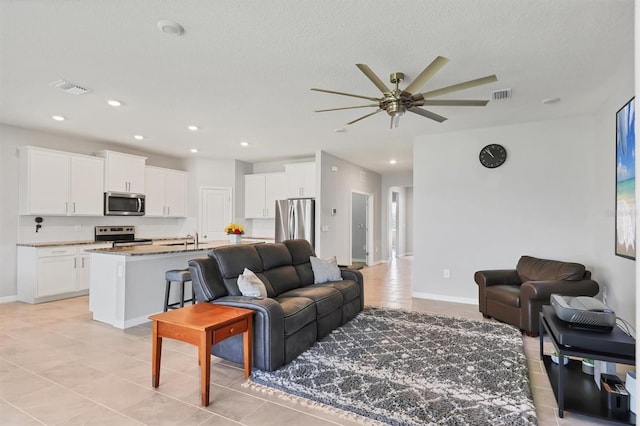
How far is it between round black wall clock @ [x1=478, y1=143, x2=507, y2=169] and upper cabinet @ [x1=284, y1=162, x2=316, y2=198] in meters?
3.19

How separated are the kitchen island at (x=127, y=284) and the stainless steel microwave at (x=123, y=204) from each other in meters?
1.99

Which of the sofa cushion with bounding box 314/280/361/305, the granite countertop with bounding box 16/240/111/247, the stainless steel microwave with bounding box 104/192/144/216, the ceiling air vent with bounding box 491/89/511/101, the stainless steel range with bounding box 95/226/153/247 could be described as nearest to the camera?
the ceiling air vent with bounding box 491/89/511/101

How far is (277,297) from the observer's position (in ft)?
11.0

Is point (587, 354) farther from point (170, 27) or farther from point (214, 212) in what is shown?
point (214, 212)

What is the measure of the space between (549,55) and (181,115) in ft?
13.6

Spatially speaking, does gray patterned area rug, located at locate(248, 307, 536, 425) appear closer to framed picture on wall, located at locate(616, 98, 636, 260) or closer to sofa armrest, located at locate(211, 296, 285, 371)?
sofa armrest, located at locate(211, 296, 285, 371)

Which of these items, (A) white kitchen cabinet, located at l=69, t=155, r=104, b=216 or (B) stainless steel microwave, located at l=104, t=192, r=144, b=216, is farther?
(B) stainless steel microwave, located at l=104, t=192, r=144, b=216

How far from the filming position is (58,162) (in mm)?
5207

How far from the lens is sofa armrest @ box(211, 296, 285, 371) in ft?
8.52

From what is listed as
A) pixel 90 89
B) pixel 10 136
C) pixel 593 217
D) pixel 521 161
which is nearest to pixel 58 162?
pixel 10 136

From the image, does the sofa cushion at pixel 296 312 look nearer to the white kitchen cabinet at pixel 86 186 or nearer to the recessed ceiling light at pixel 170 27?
the recessed ceiling light at pixel 170 27

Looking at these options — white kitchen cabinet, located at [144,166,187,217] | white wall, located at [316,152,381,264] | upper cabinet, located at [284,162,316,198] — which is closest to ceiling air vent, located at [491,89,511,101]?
white wall, located at [316,152,381,264]

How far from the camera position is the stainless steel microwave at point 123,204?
5815mm

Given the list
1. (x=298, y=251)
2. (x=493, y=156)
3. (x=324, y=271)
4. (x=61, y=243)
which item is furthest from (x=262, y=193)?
(x=493, y=156)
